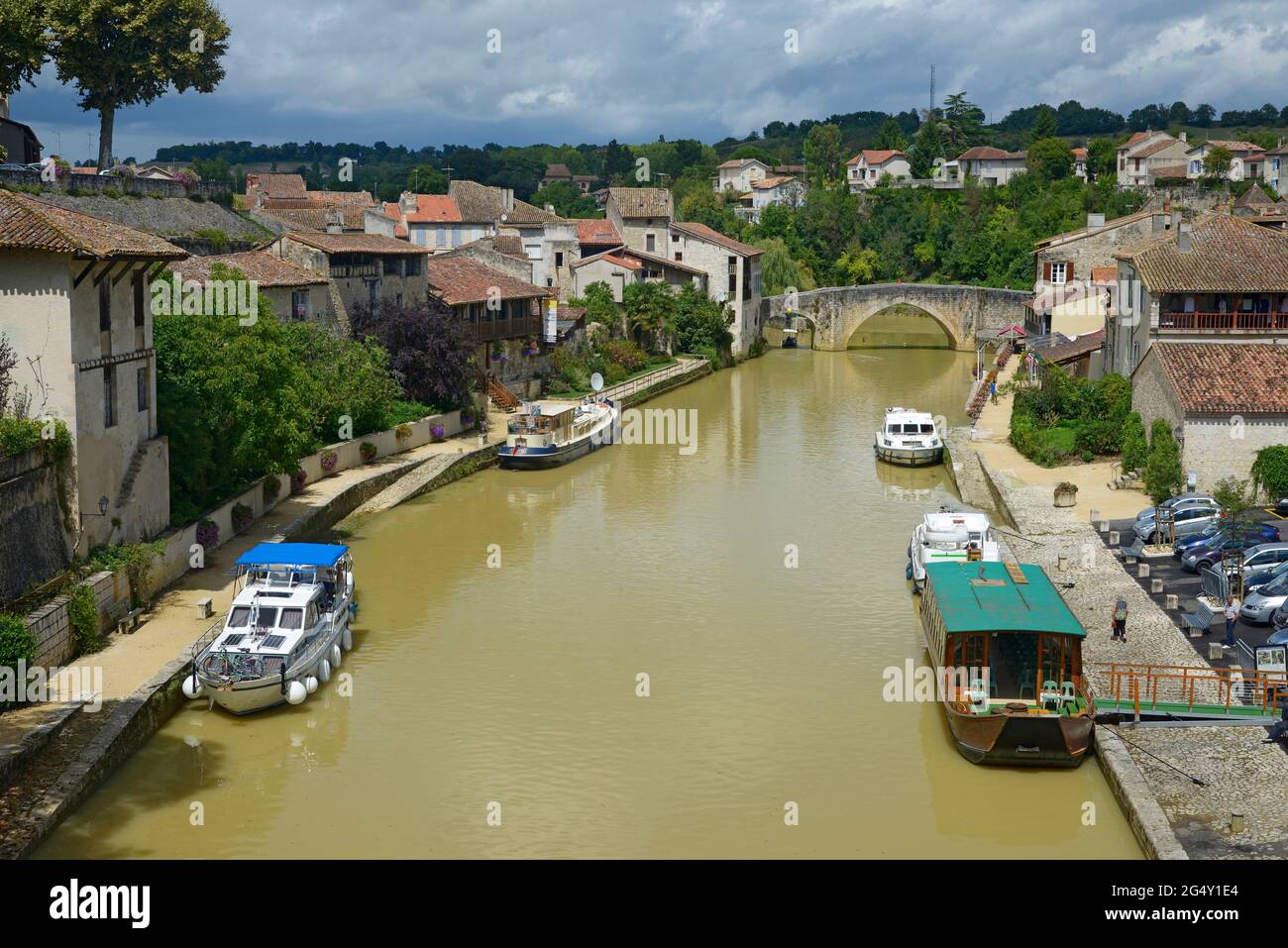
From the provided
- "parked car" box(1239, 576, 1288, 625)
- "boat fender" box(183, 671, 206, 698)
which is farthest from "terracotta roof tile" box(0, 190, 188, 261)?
"parked car" box(1239, 576, 1288, 625)

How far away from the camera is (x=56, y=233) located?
931 inches

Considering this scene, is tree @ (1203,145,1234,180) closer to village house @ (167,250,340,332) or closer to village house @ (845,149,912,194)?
village house @ (845,149,912,194)

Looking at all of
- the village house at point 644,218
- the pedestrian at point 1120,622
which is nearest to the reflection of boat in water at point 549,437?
the pedestrian at point 1120,622

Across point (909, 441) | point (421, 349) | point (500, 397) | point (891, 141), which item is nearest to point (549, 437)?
point (421, 349)

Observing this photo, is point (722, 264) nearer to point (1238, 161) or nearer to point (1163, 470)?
point (1163, 470)

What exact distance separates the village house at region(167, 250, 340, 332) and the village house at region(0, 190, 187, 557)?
37.3ft

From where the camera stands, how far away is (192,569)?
27344 millimetres

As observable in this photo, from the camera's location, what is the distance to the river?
17.8 metres

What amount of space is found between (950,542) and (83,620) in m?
15.3

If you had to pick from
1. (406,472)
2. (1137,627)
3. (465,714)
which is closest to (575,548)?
(406,472)

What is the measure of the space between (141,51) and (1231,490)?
3624 centimetres

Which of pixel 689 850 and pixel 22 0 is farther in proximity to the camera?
pixel 22 0

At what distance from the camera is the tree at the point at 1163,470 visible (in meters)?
31.7
